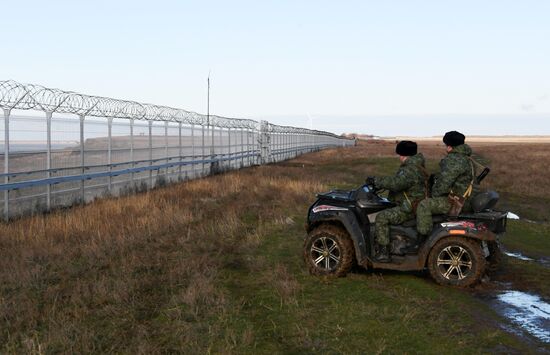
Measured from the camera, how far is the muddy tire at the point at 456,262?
24.2 ft

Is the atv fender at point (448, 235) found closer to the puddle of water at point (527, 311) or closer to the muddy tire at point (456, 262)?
the muddy tire at point (456, 262)

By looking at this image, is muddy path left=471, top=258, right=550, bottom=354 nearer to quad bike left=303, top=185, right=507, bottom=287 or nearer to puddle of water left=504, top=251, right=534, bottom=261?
quad bike left=303, top=185, right=507, bottom=287

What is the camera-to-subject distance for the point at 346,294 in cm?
715

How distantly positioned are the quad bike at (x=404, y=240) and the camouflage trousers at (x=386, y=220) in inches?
5.6

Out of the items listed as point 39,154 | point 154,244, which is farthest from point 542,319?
point 39,154

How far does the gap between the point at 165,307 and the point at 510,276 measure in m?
5.09

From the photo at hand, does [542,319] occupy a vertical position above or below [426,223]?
below

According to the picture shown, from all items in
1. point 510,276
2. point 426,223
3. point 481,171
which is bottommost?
point 510,276

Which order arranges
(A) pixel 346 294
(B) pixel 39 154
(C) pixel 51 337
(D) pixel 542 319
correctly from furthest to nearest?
(B) pixel 39 154 < (A) pixel 346 294 < (D) pixel 542 319 < (C) pixel 51 337

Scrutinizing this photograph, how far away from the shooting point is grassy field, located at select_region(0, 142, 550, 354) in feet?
17.8

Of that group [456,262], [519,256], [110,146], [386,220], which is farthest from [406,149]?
[110,146]

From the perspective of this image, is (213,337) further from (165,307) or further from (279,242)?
(279,242)

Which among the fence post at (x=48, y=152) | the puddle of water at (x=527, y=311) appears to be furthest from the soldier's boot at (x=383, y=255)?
the fence post at (x=48, y=152)

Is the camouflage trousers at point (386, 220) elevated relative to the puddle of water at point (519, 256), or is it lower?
elevated
